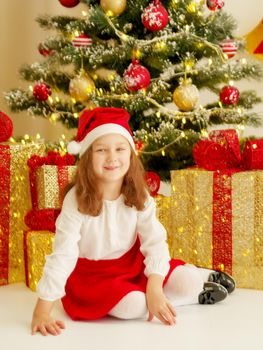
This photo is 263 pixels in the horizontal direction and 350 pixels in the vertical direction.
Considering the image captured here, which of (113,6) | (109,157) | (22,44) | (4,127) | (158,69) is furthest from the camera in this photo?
(22,44)

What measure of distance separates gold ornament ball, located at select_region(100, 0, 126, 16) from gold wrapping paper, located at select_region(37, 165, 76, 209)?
23.6 inches

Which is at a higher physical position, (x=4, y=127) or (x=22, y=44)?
(x=22, y=44)

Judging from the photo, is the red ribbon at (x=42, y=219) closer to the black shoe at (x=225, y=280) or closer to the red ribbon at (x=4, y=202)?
the red ribbon at (x=4, y=202)

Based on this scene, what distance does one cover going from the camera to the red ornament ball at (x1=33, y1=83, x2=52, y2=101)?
7.67 feet

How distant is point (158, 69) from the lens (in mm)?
2254

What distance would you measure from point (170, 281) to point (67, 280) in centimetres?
28

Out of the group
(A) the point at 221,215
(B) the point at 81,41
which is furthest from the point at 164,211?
(B) the point at 81,41

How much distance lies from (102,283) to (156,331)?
0.20m

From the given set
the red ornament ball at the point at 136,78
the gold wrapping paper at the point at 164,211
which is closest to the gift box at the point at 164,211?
the gold wrapping paper at the point at 164,211

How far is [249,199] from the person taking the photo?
1779 mm

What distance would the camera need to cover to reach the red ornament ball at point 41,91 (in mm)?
2338

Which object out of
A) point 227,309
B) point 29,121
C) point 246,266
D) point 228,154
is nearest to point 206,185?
point 228,154

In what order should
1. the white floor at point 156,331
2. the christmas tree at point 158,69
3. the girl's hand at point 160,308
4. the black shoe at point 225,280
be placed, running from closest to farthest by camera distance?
the white floor at point 156,331
the girl's hand at point 160,308
the black shoe at point 225,280
the christmas tree at point 158,69

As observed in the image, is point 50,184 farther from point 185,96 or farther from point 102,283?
point 185,96
